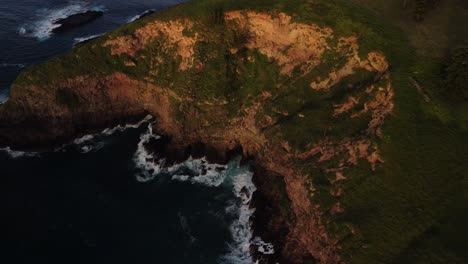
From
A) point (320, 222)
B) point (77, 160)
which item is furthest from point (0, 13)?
point (320, 222)

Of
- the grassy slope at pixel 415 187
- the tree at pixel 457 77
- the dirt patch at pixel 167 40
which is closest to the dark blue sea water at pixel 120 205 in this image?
the dirt patch at pixel 167 40

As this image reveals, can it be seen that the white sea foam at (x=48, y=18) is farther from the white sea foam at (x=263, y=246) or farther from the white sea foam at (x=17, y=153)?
the white sea foam at (x=263, y=246)

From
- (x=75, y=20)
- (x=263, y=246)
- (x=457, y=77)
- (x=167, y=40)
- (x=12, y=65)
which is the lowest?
(x=263, y=246)

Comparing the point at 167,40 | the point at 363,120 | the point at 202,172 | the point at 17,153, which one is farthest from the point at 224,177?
the point at 17,153

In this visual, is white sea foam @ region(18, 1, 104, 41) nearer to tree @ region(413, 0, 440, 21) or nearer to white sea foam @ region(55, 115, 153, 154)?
white sea foam @ region(55, 115, 153, 154)

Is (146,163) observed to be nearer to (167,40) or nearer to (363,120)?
(167,40)

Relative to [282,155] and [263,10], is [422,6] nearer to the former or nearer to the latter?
[263,10]
